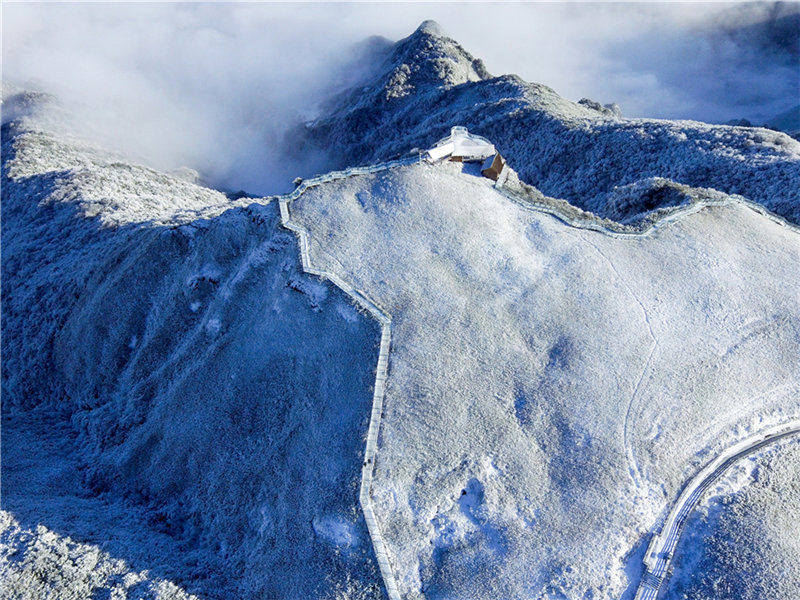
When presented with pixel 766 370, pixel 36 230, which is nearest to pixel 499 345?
pixel 766 370

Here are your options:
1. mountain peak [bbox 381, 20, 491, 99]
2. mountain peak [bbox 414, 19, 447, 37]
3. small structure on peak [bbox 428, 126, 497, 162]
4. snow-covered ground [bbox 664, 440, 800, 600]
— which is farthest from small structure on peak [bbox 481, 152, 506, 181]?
mountain peak [bbox 414, 19, 447, 37]

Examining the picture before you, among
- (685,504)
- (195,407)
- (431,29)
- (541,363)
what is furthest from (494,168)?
(431,29)

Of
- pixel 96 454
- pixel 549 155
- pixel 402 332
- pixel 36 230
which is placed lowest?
pixel 96 454

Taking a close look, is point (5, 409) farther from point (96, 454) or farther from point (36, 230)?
point (36, 230)

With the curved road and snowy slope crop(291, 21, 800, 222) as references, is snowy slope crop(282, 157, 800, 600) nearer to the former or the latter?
the curved road

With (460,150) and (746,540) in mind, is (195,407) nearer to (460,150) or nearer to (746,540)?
(460,150)

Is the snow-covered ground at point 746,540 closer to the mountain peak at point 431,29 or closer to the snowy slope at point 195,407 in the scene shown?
the snowy slope at point 195,407
